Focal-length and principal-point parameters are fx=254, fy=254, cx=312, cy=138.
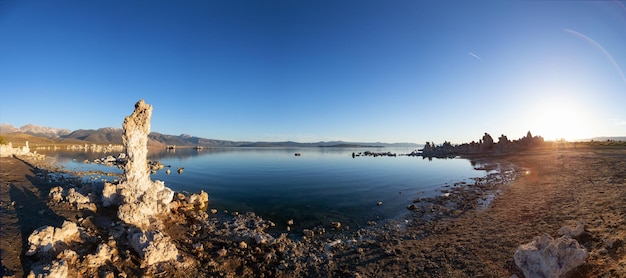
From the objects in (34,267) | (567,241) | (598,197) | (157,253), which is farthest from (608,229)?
(34,267)

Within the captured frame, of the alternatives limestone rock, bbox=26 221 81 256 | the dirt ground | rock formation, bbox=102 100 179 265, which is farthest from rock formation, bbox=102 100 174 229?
limestone rock, bbox=26 221 81 256

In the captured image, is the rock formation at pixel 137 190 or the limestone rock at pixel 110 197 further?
the limestone rock at pixel 110 197

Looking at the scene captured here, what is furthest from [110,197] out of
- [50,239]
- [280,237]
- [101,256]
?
[280,237]

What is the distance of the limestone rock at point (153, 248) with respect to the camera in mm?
10180

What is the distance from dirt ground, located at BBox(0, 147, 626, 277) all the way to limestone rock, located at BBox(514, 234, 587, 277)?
598mm

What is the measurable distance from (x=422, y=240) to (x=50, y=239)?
16.7 m

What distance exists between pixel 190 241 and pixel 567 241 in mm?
15762

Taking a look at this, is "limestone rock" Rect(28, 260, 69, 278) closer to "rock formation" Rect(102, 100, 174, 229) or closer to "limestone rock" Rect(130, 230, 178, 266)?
"limestone rock" Rect(130, 230, 178, 266)

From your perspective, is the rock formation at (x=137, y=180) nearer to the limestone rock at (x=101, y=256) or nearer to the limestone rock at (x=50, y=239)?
the limestone rock at (x=50, y=239)

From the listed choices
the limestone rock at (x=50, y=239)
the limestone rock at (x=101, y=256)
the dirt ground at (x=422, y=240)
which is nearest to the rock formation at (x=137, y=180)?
the dirt ground at (x=422, y=240)

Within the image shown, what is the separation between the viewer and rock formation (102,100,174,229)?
16406 millimetres

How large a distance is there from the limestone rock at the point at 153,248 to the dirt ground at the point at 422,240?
34.8 inches

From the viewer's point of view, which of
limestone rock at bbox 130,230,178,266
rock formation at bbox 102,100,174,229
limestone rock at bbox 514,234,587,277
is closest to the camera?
limestone rock at bbox 514,234,587,277

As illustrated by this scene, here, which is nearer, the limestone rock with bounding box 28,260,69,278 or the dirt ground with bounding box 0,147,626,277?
the limestone rock with bounding box 28,260,69,278
